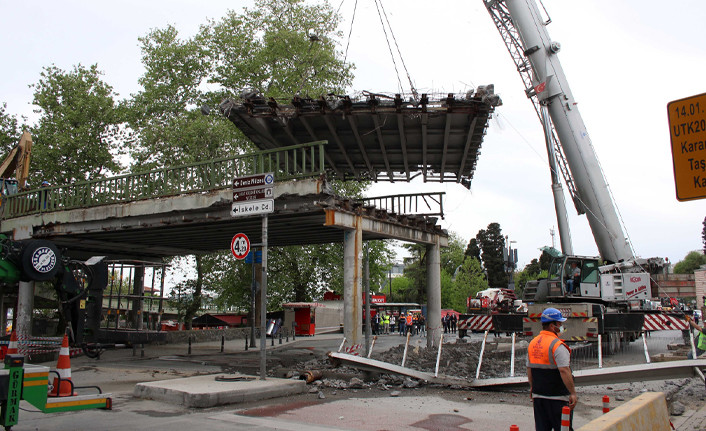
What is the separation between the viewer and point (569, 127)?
1867cm

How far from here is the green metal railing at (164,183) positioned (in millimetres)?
14797

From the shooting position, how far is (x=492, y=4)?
797 inches

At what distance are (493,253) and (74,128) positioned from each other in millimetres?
63131

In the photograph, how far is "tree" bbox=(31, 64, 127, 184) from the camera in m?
28.8

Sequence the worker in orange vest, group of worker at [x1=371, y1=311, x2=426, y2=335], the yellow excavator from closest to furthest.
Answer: the worker in orange vest, the yellow excavator, group of worker at [x1=371, y1=311, x2=426, y2=335]

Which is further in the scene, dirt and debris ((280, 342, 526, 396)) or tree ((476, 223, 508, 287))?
tree ((476, 223, 508, 287))

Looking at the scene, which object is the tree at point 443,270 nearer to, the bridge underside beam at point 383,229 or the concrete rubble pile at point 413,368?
the bridge underside beam at point 383,229

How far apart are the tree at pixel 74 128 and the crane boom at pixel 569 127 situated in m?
23.0

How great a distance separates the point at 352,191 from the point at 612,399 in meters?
24.4

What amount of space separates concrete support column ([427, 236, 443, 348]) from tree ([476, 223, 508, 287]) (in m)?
58.9

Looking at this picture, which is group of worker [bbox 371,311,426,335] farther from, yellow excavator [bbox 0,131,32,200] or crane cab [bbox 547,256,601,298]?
yellow excavator [bbox 0,131,32,200]

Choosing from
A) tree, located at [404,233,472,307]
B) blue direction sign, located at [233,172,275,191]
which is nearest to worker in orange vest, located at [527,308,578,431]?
blue direction sign, located at [233,172,275,191]

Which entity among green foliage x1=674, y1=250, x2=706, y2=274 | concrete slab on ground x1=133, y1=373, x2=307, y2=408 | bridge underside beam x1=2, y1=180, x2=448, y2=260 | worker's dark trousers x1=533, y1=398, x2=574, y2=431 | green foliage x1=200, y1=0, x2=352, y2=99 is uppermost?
green foliage x1=200, y1=0, x2=352, y2=99

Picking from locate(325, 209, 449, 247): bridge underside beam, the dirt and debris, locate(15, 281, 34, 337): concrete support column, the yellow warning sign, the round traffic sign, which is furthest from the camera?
locate(15, 281, 34, 337): concrete support column
